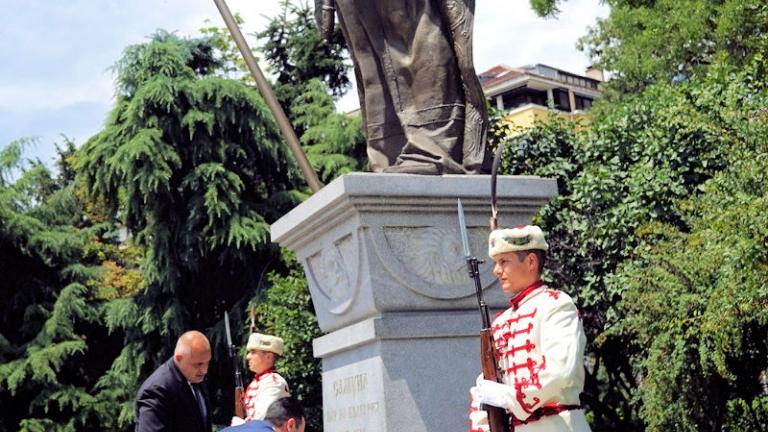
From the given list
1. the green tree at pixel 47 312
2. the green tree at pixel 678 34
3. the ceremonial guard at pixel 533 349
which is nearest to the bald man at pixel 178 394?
the ceremonial guard at pixel 533 349

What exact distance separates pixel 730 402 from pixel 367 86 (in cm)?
835

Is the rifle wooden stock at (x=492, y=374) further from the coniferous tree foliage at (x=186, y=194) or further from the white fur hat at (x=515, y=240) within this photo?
the coniferous tree foliage at (x=186, y=194)

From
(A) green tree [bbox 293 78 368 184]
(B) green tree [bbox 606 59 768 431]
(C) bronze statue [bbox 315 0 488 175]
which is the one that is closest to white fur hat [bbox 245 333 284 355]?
(C) bronze statue [bbox 315 0 488 175]

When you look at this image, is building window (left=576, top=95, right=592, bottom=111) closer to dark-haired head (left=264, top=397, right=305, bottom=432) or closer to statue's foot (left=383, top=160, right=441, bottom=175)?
statue's foot (left=383, top=160, right=441, bottom=175)

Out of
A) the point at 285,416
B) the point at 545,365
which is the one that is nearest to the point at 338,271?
the point at 285,416

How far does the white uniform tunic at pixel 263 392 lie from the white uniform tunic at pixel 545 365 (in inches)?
154

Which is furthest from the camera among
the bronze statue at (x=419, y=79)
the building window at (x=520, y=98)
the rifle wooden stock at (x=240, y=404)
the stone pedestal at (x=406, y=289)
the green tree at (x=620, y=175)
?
the building window at (x=520, y=98)

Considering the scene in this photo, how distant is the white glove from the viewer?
4508mm

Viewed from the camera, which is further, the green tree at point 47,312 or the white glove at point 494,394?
the green tree at point 47,312

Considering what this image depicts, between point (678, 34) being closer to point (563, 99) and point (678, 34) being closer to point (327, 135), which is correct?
point (327, 135)

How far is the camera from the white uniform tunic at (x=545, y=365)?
14.5 feet

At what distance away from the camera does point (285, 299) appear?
1738 cm

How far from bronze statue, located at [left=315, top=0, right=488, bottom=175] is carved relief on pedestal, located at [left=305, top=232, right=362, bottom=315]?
1.80 feet

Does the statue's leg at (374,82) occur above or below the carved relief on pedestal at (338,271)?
above
